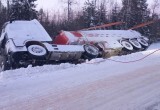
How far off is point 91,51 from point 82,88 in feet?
23.3

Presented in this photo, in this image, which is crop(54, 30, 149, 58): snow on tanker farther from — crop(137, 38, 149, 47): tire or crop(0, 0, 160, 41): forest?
crop(0, 0, 160, 41): forest

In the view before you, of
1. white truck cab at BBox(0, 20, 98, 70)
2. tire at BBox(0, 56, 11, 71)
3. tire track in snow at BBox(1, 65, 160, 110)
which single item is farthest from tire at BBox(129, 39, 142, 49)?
tire track in snow at BBox(1, 65, 160, 110)

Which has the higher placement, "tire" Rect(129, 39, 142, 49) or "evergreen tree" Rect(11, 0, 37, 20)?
"evergreen tree" Rect(11, 0, 37, 20)

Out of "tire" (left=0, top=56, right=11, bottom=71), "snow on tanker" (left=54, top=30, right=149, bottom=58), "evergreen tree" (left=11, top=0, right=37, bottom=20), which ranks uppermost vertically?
"evergreen tree" (left=11, top=0, right=37, bottom=20)

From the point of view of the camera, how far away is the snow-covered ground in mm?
5866

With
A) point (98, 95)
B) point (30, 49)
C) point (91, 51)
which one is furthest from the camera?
point (91, 51)

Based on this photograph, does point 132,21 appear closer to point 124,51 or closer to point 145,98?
point 124,51

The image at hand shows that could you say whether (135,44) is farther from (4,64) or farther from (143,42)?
(4,64)

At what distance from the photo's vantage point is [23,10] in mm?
28938

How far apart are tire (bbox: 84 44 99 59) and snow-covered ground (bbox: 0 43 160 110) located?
12.2ft

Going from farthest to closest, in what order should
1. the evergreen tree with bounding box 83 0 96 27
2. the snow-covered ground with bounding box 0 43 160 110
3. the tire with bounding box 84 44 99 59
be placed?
the evergreen tree with bounding box 83 0 96 27 < the tire with bounding box 84 44 99 59 < the snow-covered ground with bounding box 0 43 160 110

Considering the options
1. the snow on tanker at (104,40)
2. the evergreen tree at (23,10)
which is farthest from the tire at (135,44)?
the evergreen tree at (23,10)

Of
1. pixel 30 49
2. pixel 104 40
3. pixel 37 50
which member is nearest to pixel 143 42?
pixel 104 40

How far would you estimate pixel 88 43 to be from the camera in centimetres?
1473
